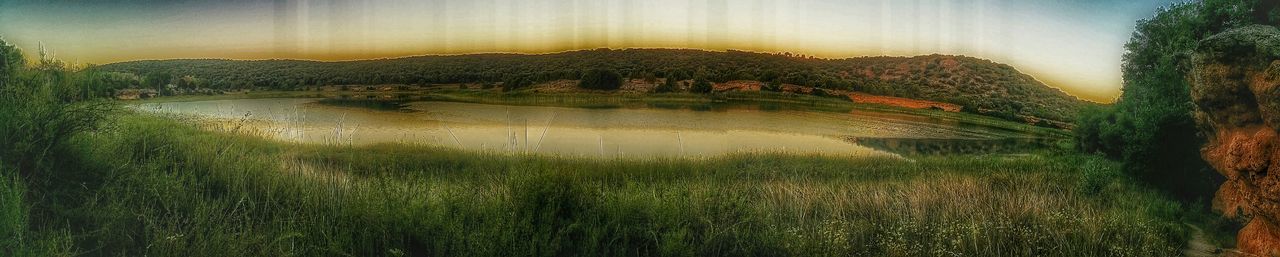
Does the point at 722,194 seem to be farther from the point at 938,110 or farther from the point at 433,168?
the point at 433,168

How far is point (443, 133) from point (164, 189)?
1.65 m

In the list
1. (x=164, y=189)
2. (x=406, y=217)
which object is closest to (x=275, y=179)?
(x=164, y=189)

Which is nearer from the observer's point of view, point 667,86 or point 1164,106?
point 1164,106

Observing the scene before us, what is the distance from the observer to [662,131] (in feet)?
16.6

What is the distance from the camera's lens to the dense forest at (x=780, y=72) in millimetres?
5156

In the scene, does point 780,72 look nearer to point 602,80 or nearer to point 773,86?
point 773,86

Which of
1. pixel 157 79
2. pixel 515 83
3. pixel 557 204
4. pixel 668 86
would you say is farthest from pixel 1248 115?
pixel 157 79

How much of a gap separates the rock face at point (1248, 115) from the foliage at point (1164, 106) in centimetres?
18

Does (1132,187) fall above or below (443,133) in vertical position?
below

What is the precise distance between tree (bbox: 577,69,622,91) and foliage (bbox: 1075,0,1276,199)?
2871 mm

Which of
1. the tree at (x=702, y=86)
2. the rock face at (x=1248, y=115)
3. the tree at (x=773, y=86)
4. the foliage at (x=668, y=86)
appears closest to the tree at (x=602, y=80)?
the foliage at (x=668, y=86)

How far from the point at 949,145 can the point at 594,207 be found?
2.15m

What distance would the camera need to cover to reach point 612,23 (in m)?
5.20

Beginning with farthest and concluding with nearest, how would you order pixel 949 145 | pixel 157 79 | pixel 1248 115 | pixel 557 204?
pixel 157 79 → pixel 949 145 → pixel 557 204 → pixel 1248 115
